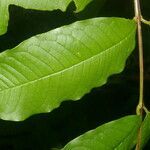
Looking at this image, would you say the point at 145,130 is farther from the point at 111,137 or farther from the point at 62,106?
the point at 62,106

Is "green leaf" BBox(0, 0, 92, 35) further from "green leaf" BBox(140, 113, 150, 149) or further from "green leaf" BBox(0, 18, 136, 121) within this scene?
"green leaf" BBox(140, 113, 150, 149)

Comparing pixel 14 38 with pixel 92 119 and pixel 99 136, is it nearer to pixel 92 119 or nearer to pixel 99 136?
pixel 92 119

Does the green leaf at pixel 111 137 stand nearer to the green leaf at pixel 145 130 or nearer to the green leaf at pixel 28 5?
the green leaf at pixel 145 130

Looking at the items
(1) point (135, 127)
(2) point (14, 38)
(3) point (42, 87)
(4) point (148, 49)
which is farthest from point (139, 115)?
(2) point (14, 38)

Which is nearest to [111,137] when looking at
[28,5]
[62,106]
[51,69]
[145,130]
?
[145,130]

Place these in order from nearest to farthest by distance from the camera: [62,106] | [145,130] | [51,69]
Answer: [51,69], [145,130], [62,106]

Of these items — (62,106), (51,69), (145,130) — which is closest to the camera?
(51,69)
